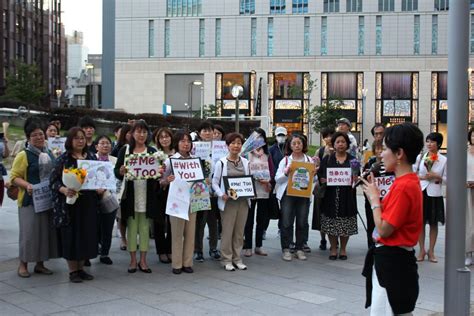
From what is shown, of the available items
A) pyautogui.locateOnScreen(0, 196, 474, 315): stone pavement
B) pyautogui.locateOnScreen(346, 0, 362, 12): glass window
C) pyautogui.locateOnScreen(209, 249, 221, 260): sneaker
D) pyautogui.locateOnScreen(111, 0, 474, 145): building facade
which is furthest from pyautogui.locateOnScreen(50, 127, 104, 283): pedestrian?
pyautogui.locateOnScreen(346, 0, 362, 12): glass window

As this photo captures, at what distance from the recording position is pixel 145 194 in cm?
786

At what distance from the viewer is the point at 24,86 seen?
59.9 meters

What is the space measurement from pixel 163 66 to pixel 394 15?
1011 inches

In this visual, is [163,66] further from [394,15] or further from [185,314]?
[185,314]

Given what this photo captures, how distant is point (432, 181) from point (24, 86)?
5734 centimetres

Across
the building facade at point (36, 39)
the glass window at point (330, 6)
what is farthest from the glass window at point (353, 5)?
the building facade at point (36, 39)

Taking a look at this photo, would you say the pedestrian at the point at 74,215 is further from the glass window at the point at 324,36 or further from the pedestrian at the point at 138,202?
the glass window at the point at 324,36

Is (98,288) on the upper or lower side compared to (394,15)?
lower

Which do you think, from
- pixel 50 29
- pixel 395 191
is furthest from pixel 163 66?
pixel 395 191

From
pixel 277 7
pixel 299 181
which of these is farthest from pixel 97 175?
pixel 277 7

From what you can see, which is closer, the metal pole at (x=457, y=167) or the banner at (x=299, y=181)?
the metal pole at (x=457, y=167)

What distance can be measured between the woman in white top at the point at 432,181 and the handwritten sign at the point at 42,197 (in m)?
5.57

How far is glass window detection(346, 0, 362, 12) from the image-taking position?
61.6m

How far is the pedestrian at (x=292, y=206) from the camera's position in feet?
30.0
